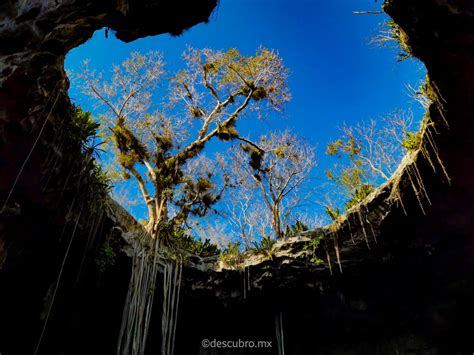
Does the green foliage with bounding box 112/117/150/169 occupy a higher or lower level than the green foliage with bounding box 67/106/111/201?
higher

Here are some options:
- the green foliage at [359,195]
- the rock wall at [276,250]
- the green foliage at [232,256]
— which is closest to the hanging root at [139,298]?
the rock wall at [276,250]

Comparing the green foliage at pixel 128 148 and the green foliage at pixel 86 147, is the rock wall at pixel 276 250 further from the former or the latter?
the green foliage at pixel 128 148

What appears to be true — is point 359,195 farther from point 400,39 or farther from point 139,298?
point 139,298

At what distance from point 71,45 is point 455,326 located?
9378mm

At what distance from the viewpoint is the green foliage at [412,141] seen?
204 inches

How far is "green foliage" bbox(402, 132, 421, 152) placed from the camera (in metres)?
5.18

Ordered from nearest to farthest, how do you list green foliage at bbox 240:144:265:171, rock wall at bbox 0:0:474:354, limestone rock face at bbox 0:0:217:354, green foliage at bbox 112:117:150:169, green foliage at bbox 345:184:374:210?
limestone rock face at bbox 0:0:217:354, rock wall at bbox 0:0:474:354, green foliage at bbox 345:184:374:210, green foliage at bbox 112:117:150:169, green foliage at bbox 240:144:265:171

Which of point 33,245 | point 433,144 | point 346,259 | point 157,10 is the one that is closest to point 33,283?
point 33,245

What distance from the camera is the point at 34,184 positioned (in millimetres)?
4684

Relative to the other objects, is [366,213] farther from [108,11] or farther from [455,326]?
[108,11]

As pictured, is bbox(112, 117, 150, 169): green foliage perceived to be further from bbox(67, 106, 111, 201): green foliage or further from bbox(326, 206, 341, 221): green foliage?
bbox(326, 206, 341, 221): green foliage

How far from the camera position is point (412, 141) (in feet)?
17.6

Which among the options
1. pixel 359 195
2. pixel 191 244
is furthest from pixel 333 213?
pixel 191 244

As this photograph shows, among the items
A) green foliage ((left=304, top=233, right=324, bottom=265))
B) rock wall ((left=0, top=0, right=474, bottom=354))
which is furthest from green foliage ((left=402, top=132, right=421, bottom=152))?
green foliage ((left=304, top=233, right=324, bottom=265))
